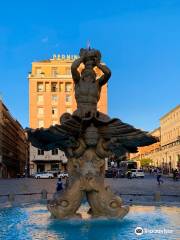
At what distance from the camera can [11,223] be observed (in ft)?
43.0

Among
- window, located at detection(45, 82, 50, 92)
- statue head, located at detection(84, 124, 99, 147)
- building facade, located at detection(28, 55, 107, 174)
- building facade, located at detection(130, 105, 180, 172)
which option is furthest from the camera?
building facade, located at detection(130, 105, 180, 172)

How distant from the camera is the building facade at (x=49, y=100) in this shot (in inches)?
3548

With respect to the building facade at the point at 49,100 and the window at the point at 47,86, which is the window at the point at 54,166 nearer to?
the building facade at the point at 49,100

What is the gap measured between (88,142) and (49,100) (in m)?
80.7

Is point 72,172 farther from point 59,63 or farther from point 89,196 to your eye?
point 59,63

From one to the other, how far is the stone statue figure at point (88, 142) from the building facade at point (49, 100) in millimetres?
76177

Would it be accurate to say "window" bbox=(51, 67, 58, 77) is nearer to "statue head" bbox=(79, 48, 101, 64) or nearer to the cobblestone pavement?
the cobblestone pavement

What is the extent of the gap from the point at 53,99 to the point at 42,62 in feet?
26.0

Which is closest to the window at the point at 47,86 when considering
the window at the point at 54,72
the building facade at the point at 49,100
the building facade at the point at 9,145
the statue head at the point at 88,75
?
the building facade at the point at 49,100

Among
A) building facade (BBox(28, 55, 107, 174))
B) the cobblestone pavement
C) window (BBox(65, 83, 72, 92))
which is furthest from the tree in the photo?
the cobblestone pavement

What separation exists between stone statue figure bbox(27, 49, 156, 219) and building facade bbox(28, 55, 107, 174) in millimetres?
76177

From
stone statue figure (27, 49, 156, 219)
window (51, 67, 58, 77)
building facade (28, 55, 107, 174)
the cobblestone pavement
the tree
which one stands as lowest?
the cobblestone pavement

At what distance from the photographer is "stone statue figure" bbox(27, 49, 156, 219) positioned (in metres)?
13.1

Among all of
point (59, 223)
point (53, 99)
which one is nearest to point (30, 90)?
point (53, 99)
